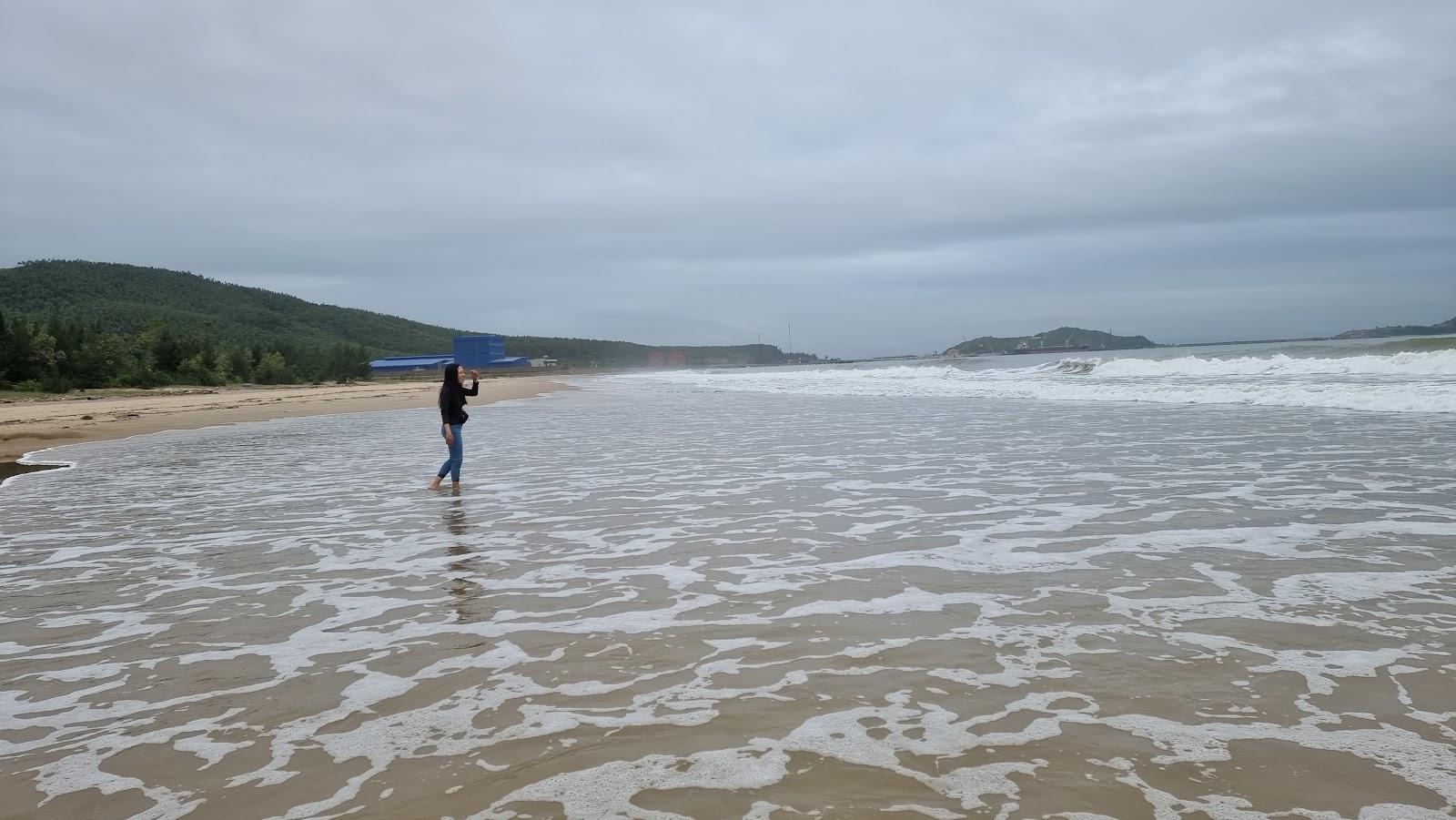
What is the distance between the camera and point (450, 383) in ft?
42.6

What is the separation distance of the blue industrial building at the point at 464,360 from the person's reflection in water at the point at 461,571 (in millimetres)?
113505

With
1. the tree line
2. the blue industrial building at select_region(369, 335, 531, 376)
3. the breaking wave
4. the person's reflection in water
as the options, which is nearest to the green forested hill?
the tree line

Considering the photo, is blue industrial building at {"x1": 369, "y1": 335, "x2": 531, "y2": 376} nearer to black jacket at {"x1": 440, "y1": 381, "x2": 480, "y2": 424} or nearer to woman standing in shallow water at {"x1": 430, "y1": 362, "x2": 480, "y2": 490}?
woman standing in shallow water at {"x1": 430, "y1": 362, "x2": 480, "y2": 490}

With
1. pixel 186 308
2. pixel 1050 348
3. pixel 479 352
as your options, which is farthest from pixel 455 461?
pixel 1050 348

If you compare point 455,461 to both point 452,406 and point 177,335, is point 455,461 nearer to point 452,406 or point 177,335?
point 452,406

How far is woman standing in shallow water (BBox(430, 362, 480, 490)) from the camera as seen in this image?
39.4 feet

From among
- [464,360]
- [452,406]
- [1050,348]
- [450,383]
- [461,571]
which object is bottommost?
[461,571]

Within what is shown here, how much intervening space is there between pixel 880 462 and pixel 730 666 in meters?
8.75

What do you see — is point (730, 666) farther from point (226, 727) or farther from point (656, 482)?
point (656, 482)

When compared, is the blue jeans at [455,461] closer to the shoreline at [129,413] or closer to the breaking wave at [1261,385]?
the shoreline at [129,413]

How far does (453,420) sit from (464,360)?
416 ft

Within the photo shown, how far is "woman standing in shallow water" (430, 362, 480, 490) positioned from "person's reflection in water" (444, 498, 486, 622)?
216 centimetres

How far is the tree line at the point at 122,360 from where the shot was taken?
4788 cm

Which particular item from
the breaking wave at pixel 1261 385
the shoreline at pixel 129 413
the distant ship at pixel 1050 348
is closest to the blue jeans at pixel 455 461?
the shoreline at pixel 129 413
